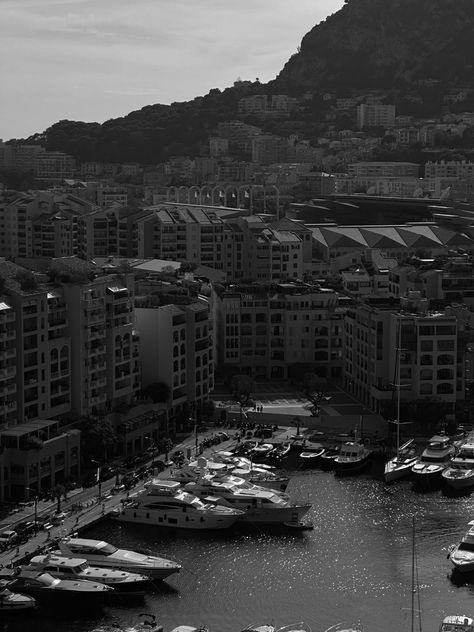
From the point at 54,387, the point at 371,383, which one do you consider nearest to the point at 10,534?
the point at 54,387

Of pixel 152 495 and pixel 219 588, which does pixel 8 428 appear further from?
pixel 219 588

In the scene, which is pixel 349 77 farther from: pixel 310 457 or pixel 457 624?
pixel 457 624

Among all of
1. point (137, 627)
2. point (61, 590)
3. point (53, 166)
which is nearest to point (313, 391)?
point (61, 590)

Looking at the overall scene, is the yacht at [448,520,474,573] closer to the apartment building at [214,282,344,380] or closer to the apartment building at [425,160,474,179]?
the apartment building at [214,282,344,380]

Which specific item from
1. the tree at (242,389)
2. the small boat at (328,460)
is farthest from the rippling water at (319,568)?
the tree at (242,389)

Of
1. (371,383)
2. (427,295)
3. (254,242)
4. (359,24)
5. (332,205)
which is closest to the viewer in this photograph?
(371,383)

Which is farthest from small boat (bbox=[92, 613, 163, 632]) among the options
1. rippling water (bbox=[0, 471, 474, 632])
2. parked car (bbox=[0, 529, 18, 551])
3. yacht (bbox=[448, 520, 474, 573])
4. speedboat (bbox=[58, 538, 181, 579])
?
yacht (bbox=[448, 520, 474, 573])

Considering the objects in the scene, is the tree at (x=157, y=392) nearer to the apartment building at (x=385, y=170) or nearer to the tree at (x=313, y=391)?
the tree at (x=313, y=391)
